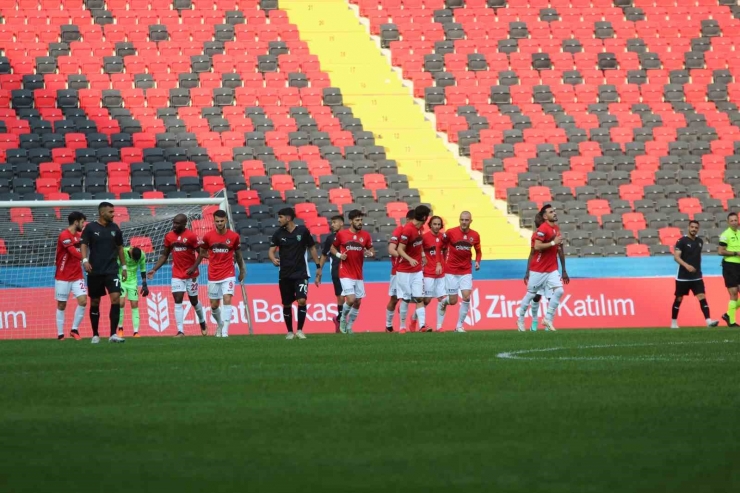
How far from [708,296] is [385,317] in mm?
6542

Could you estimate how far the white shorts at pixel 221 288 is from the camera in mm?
19812

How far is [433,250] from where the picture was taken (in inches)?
864

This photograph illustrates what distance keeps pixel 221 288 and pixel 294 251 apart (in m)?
1.94

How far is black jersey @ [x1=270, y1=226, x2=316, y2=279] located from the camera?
731 inches

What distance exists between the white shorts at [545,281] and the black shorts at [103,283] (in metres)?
6.91

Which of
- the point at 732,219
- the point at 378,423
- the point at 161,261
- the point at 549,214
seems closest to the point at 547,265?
the point at 549,214

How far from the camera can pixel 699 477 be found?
539 centimetres

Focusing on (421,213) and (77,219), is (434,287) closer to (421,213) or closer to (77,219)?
(421,213)

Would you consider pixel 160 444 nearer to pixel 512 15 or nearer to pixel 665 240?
pixel 665 240

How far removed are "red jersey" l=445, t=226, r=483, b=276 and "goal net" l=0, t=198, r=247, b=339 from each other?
404cm

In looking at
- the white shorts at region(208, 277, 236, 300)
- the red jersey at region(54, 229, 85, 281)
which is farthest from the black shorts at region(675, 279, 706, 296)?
the red jersey at region(54, 229, 85, 281)

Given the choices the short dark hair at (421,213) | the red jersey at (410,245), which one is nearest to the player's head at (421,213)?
the short dark hair at (421,213)

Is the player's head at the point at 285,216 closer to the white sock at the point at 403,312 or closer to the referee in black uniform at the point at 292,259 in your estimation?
the referee in black uniform at the point at 292,259

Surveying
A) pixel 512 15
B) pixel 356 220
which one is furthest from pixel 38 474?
pixel 512 15
